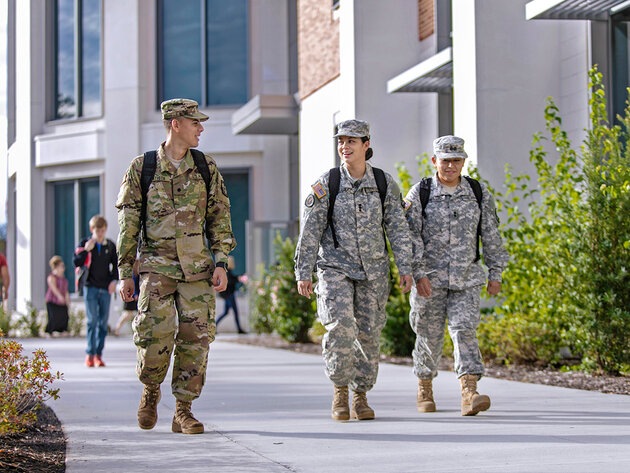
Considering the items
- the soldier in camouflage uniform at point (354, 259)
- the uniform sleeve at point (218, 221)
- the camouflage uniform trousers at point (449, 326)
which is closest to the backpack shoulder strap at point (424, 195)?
the soldier in camouflage uniform at point (354, 259)

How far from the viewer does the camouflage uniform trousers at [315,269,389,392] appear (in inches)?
263

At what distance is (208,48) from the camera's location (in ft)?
74.0

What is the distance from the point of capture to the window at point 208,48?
22.5m

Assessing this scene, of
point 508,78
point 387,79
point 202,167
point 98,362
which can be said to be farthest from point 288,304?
point 202,167

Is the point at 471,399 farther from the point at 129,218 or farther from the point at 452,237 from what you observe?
the point at 129,218

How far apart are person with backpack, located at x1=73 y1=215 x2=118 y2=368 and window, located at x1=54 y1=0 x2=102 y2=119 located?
1201 cm

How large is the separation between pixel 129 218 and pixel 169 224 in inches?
10.0

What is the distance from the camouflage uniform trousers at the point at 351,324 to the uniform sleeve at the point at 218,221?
78 centimetres

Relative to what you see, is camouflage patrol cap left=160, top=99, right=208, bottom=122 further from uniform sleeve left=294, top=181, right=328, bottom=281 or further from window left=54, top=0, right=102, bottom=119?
window left=54, top=0, right=102, bottom=119

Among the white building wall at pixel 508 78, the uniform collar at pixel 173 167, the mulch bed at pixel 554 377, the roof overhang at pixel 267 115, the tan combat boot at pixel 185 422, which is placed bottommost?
the mulch bed at pixel 554 377

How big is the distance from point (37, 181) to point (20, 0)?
481 cm

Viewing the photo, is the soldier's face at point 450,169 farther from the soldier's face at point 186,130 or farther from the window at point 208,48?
the window at point 208,48

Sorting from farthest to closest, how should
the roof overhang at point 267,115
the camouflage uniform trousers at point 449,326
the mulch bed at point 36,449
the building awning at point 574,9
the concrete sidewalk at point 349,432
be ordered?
the roof overhang at point 267,115 → the building awning at point 574,9 → the camouflage uniform trousers at point 449,326 → the mulch bed at point 36,449 → the concrete sidewalk at point 349,432

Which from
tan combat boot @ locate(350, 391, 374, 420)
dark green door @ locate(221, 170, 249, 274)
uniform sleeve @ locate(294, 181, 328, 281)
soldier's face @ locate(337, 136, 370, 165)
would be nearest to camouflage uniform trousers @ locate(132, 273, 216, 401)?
uniform sleeve @ locate(294, 181, 328, 281)
